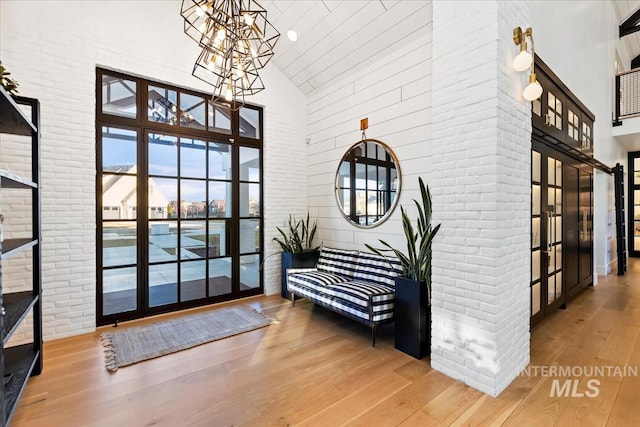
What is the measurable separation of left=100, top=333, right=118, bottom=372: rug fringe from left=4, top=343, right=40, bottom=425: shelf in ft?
1.59

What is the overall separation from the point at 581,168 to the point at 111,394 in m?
6.11

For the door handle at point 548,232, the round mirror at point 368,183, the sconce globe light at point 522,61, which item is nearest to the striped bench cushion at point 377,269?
the round mirror at point 368,183

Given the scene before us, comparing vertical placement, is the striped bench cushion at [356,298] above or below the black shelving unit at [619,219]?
below

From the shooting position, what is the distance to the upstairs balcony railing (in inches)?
232

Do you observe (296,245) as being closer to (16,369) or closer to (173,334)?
(173,334)

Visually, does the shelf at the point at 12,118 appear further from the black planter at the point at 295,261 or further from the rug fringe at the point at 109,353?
the black planter at the point at 295,261

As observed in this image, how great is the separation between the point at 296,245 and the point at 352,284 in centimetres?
147

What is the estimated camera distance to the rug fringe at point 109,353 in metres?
2.53

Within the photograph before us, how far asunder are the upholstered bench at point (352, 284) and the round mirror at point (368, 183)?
21.3 inches

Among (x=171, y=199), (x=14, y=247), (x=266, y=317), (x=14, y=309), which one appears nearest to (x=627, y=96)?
(x=266, y=317)

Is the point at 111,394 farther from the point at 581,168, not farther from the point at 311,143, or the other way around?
the point at 581,168

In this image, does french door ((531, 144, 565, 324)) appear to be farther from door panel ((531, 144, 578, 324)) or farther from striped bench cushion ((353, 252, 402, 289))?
striped bench cushion ((353, 252, 402, 289))

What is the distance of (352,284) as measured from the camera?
3439 millimetres

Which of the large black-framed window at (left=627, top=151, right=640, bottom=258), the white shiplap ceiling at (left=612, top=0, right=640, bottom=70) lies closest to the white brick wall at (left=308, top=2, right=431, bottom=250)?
the white shiplap ceiling at (left=612, top=0, right=640, bottom=70)
